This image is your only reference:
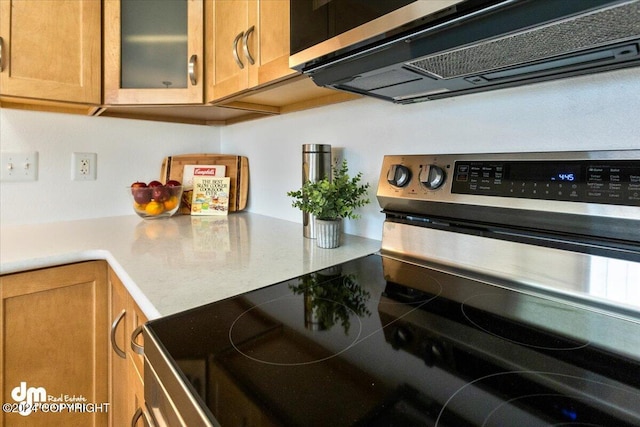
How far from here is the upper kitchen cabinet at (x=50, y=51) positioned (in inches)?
42.9

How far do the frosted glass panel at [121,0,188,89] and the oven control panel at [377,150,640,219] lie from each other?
905mm

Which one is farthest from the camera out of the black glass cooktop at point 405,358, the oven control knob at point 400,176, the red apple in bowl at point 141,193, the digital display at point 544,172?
the red apple in bowl at point 141,193

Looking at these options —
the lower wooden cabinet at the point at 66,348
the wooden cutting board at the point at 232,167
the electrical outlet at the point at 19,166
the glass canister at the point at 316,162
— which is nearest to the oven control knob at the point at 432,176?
the glass canister at the point at 316,162

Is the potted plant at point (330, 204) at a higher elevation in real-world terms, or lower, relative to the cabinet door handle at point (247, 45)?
lower

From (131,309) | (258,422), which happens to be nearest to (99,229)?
(131,309)

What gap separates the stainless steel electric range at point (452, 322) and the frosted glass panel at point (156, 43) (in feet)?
3.04

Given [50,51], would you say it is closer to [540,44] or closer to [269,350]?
[269,350]

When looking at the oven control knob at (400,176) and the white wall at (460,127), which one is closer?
the white wall at (460,127)

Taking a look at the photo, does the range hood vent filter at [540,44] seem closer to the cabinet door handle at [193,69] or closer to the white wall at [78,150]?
the cabinet door handle at [193,69]

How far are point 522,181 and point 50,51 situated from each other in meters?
1.45

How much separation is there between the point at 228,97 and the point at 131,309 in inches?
28.8

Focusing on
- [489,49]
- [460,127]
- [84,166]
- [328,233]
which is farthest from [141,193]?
[489,49]

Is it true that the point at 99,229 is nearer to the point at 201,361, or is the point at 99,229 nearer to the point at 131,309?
the point at 131,309

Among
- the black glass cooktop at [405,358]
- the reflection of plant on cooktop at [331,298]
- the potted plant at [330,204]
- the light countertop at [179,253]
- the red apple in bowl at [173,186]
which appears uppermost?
the red apple in bowl at [173,186]
